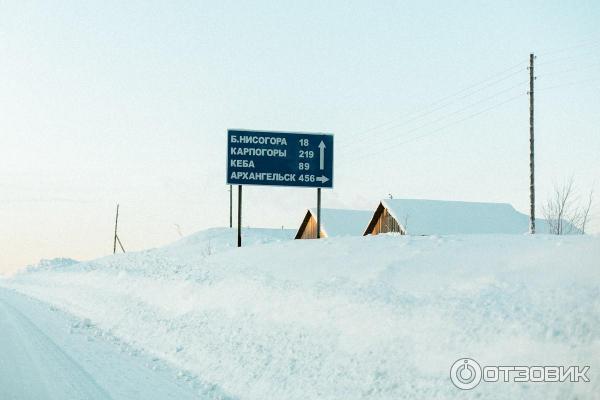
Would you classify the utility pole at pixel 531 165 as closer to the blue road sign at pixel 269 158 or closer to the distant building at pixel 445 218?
the blue road sign at pixel 269 158

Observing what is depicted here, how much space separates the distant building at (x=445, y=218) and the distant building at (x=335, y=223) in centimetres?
633

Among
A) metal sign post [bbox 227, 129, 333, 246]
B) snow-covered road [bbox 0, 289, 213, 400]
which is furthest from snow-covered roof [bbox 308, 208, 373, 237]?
snow-covered road [bbox 0, 289, 213, 400]

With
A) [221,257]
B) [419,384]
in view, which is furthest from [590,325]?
[221,257]

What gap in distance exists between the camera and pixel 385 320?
8461 mm

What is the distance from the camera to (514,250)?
34.4 ft

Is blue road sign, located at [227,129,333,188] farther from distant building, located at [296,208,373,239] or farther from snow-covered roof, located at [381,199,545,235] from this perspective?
distant building, located at [296,208,373,239]

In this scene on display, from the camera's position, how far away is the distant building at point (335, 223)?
5181 centimetres

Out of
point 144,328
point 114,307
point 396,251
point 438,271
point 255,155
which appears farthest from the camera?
point 255,155

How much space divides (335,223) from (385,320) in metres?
45.2

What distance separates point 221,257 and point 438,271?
1071 centimetres

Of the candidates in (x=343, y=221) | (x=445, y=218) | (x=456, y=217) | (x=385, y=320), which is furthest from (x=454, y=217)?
(x=385, y=320)

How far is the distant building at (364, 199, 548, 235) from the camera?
41844 mm

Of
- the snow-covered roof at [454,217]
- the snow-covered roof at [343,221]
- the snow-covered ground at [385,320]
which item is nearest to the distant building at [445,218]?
the snow-covered roof at [454,217]

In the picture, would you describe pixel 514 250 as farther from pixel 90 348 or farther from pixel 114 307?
pixel 114 307
